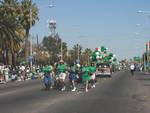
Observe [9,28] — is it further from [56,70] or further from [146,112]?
[146,112]

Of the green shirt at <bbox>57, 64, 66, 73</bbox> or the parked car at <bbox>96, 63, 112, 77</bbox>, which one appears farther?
the parked car at <bbox>96, 63, 112, 77</bbox>

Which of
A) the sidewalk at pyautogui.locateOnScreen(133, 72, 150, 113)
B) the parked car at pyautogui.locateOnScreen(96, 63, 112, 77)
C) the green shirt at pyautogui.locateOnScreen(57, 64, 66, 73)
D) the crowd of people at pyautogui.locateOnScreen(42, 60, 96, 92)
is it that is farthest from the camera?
the parked car at pyautogui.locateOnScreen(96, 63, 112, 77)

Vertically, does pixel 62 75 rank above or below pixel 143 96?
above

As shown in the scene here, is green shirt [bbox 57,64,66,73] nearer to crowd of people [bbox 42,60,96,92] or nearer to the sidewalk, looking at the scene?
crowd of people [bbox 42,60,96,92]

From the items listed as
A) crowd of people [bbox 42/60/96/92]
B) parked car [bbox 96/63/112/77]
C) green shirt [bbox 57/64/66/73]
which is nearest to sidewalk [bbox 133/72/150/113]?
crowd of people [bbox 42/60/96/92]

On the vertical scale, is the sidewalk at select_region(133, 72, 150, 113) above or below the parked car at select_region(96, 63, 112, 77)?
below

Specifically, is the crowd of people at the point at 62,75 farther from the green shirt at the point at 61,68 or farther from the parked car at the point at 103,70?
the parked car at the point at 103,70

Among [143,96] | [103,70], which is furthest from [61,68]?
[103,70]

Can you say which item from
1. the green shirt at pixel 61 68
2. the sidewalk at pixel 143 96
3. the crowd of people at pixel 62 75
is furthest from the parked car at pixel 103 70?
the green shirt at pixel 61 68

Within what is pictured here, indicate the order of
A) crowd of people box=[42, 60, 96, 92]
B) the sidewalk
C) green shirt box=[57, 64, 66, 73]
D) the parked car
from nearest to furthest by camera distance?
the sidewalk, green shirt box=[57, 64, 66, 73], crowd of people box=[42, 60, 96, 92], the parked car

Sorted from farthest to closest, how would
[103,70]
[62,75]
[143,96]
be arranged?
1. [103,70]
2. [62,75]
3. [143,96]

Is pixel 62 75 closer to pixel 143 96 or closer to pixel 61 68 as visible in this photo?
pixel 61 68

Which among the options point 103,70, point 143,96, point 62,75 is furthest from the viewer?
point 103,70

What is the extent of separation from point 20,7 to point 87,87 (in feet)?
142
